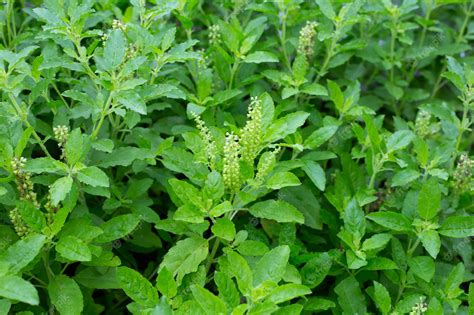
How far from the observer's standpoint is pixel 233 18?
8.13 feet

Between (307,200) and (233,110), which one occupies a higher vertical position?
(233,110)

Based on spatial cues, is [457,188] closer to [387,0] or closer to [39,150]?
[387,0]

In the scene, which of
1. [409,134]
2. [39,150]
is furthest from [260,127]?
[39,150]

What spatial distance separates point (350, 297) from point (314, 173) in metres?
0.42

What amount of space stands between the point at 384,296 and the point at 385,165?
1.91ft

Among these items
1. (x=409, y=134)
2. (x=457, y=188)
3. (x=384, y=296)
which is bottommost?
(x=384, y=296)

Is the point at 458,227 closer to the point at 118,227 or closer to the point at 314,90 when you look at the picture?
the point at 314,90

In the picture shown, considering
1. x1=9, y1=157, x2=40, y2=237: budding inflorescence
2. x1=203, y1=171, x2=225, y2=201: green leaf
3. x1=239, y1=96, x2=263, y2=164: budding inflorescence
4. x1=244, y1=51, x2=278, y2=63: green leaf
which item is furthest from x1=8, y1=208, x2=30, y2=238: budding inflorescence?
x1=244, y1=51, x2=278, y2=63: green leaf

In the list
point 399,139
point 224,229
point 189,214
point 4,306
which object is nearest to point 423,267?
point 399,139

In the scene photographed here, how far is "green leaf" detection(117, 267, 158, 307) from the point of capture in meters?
1.70

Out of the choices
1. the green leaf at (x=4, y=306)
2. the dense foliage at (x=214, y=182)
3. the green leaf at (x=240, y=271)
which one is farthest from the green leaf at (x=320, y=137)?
the green leaf at (x=4, y=306)

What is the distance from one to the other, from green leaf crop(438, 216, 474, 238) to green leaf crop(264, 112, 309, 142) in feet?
1.90

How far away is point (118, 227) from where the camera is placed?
1878 millimetres

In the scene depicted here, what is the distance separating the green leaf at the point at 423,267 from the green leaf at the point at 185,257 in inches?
26.6
